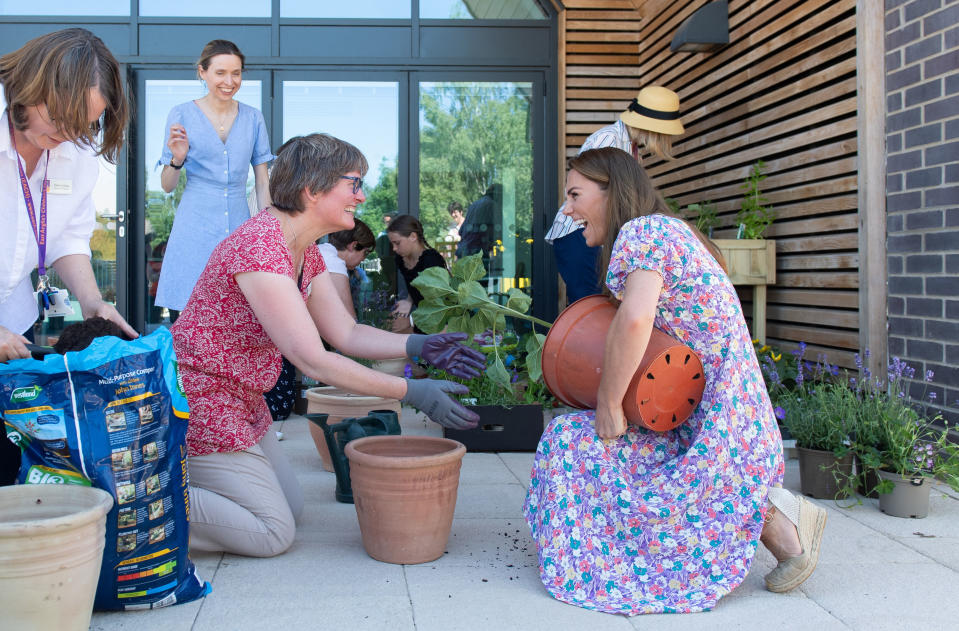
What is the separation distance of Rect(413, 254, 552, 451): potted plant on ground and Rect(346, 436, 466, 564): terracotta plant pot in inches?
29.7

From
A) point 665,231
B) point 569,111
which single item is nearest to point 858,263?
point 665,231

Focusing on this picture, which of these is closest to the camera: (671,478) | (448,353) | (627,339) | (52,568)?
(52,568)

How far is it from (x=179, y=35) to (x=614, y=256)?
17.0 feet

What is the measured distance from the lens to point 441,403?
93.0 inches

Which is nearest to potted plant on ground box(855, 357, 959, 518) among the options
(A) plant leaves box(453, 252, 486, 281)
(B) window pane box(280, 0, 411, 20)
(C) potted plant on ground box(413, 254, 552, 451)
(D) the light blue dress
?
(C) potted plant on ground box(413, 254, 552, 451)

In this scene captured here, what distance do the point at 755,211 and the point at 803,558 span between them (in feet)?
9.62

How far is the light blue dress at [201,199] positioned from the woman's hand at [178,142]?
0.04m

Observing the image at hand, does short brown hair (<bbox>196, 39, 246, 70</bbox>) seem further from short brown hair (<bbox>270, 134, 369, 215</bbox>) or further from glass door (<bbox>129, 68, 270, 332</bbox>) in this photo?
glass door (<bbox>129, 68, 270, 332</bbox>)

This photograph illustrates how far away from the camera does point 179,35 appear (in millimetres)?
6254

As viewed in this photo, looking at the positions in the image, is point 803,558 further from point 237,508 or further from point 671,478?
point 237,508

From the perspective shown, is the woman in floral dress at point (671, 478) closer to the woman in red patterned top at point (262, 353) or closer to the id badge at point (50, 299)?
the woman in red patterned top at point (262, 353)

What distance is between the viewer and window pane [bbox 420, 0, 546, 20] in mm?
6469

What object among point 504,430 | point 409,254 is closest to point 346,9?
point 409,254

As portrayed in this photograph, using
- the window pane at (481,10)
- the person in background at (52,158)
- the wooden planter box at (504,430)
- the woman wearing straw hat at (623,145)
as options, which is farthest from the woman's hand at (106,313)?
the window pane at (481,10)
